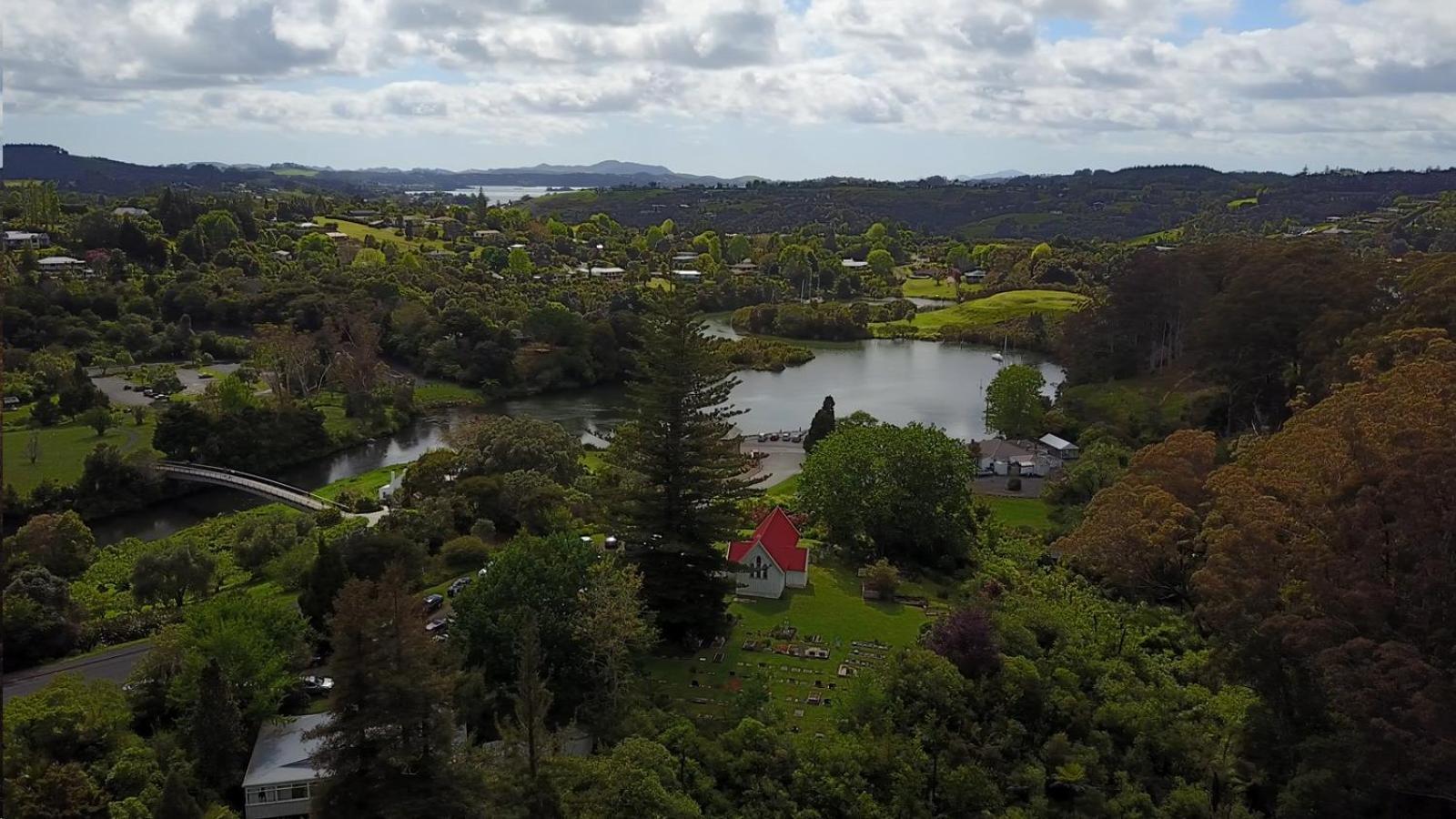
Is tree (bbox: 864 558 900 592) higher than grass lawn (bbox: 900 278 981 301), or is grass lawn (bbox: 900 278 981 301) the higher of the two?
grass lawn (bbox: 900 278 981 301)

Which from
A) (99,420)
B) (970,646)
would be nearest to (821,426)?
(970,646)

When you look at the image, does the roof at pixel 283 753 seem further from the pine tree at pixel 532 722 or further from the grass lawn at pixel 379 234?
the grass lawn at pixel 379 234

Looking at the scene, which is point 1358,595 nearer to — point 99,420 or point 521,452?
point 521,452

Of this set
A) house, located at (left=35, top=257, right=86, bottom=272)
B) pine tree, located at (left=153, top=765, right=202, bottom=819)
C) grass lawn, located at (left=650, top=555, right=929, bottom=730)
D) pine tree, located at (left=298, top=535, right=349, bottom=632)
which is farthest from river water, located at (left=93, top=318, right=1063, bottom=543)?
house, located at (left=35, top=257, right=86, bottom=272)

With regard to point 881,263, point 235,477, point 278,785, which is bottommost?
point 235,477

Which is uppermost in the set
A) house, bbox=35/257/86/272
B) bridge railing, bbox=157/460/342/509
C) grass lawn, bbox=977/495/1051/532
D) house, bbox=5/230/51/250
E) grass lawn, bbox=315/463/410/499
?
house, bbox=5/230/51/250

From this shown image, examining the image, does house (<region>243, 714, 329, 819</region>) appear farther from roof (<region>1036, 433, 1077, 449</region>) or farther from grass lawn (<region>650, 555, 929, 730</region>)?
roof (<region>1036, 433, 1077, 449</region>)

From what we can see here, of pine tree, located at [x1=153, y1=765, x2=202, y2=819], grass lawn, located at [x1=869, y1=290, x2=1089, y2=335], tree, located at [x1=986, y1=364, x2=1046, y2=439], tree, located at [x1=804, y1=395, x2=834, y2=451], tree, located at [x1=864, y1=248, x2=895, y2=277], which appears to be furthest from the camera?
tree, located at [x1=864, y1=248, x2=895, y2=277]
